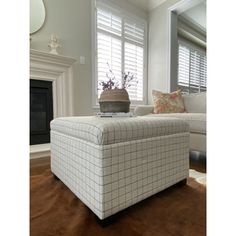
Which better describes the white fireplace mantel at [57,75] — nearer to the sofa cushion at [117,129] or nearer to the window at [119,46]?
the window at [119,46]

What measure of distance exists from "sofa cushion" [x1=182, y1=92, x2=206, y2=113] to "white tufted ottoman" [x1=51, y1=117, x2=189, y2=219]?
1.25m

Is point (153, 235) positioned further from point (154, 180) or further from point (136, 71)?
point (136, 71)

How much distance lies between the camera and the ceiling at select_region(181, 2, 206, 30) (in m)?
3.41

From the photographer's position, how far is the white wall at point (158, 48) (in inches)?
129

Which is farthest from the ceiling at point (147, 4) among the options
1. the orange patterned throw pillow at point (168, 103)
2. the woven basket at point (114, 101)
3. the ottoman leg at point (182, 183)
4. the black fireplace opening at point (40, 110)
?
the ottoman leg at point (182, 183)

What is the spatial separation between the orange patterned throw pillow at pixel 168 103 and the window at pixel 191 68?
4.68ft

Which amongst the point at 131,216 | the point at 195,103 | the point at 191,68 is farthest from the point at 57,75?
the point at 191,68

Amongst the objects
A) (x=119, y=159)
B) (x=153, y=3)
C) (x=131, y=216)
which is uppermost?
(x=153, y=3)

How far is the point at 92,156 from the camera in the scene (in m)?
0.78

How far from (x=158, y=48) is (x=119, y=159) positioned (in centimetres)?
310

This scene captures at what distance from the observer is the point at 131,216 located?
2.71 ft

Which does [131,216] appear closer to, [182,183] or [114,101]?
[182,183]
